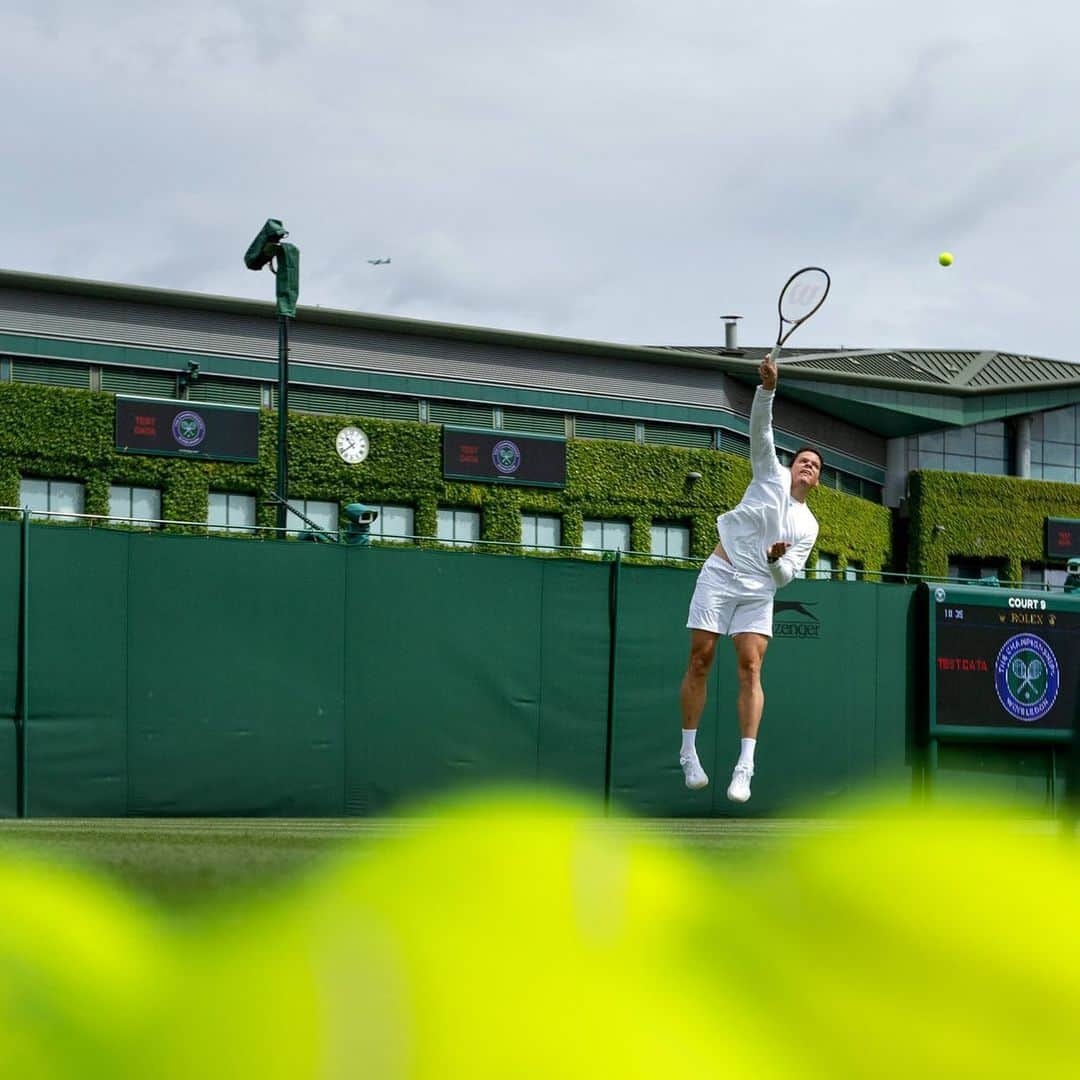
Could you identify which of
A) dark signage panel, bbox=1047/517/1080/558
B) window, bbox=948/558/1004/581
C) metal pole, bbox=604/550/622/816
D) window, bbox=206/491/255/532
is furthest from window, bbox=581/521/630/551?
metal pole, bbox=604/550/622/816

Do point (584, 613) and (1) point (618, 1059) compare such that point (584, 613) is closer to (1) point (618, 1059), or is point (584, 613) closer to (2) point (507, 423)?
(1) point (618, 1059)

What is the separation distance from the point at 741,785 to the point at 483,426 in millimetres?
33085

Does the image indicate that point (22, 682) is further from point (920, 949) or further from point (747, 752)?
point (920, 949)

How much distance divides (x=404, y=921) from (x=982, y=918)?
1.01 feet

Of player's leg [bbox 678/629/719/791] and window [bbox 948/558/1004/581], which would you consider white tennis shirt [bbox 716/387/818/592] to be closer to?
player's leg [bbox 678/629/719/791]

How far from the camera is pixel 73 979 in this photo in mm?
686

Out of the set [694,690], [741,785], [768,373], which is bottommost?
[741,785]

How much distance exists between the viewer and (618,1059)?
25.4 inches

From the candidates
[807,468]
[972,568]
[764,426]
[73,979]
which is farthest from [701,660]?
[972,568]

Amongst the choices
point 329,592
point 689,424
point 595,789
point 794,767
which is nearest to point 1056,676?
point 794,767

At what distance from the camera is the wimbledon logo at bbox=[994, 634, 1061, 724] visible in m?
10.9

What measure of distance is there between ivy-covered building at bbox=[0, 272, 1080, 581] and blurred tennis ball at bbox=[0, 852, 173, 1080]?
3166 centimetres

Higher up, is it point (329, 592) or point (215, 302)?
point (215, 302)

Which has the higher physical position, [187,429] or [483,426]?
[483,426]
